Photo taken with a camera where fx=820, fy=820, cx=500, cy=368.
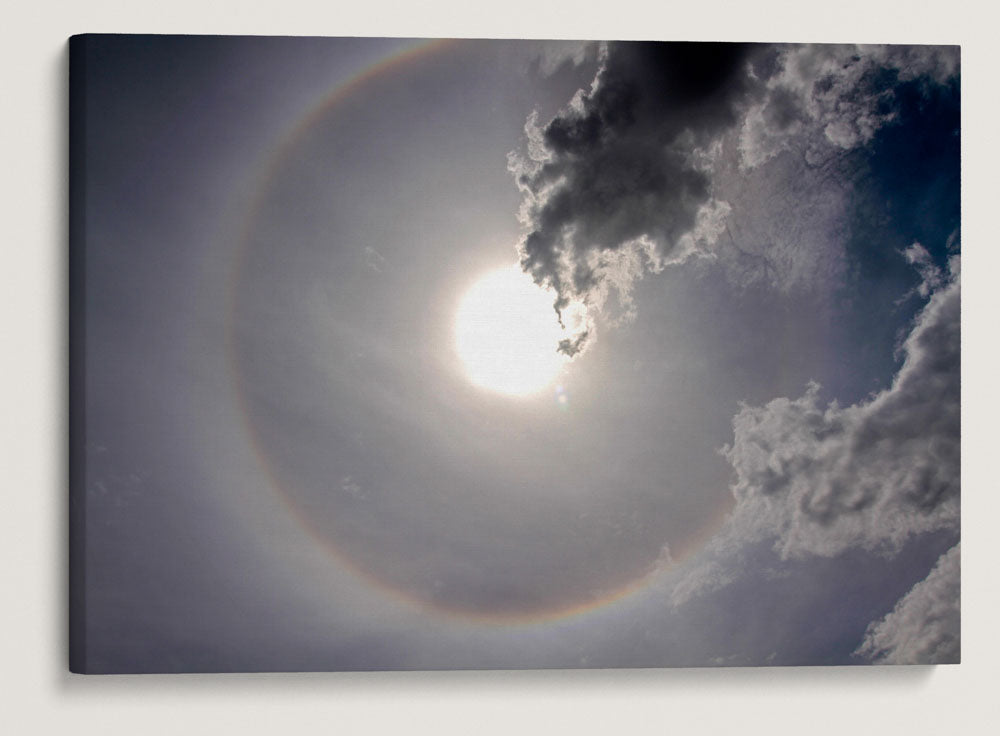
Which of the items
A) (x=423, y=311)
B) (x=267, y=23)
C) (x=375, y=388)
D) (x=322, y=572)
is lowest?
(x=322, y=572)

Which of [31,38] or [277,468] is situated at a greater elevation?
[31,38]

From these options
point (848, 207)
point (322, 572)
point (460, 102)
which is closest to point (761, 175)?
point (848, 207)

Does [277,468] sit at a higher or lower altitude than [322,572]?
higher

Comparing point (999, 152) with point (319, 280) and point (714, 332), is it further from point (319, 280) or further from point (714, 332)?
point (319, 280)

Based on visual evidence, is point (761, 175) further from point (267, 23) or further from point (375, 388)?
point (267, 23)

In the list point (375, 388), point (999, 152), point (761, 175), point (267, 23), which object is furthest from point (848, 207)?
point (267, 23)

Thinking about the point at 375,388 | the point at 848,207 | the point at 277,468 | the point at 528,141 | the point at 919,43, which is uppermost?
the point at 919,43
